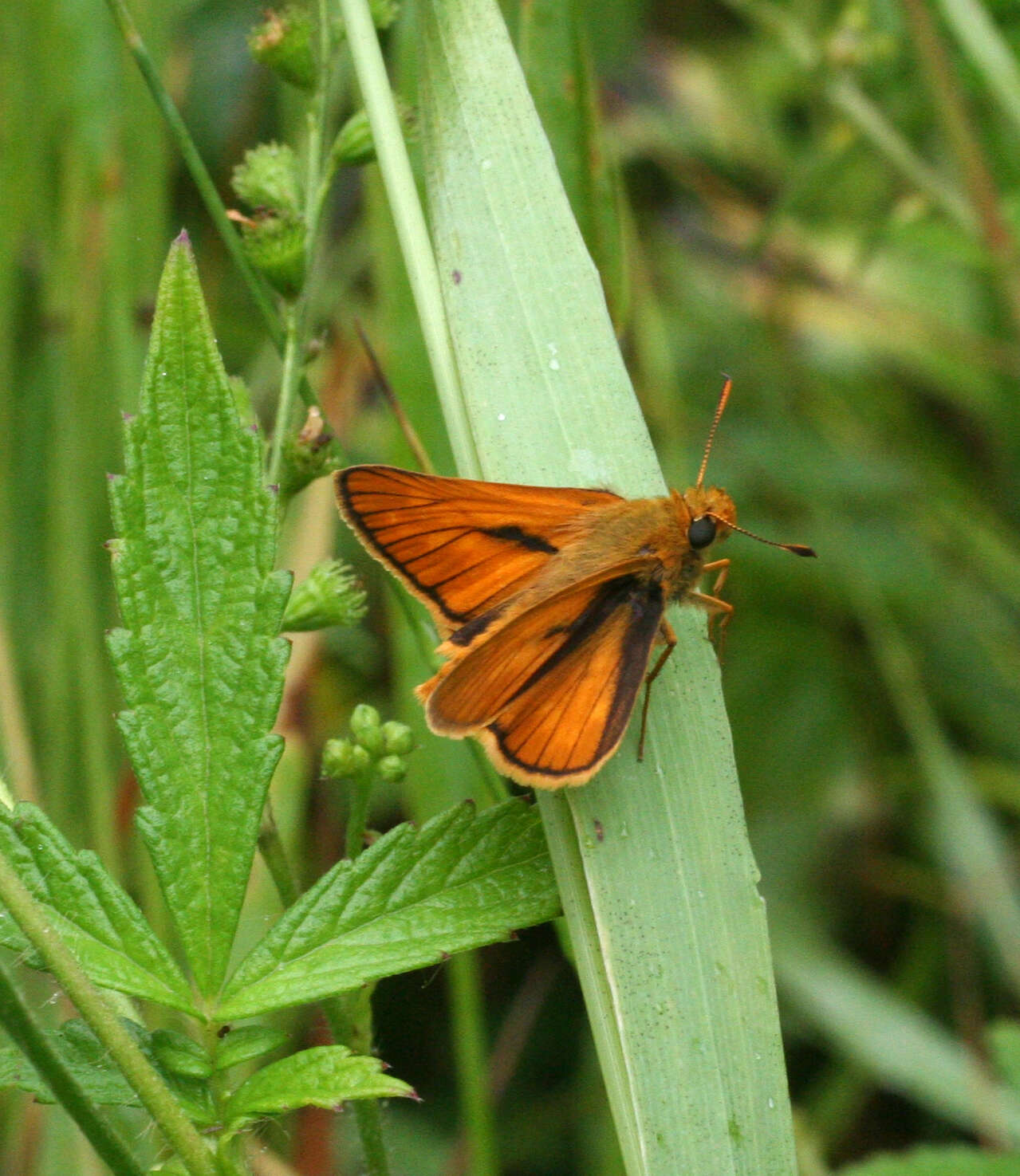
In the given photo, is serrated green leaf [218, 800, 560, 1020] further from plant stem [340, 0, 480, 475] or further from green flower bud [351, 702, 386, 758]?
plant stem [340, 0, 480, 475]

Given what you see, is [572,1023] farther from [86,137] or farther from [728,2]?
[728,2]

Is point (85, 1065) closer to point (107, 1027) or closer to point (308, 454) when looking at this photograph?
point (107, 1027)

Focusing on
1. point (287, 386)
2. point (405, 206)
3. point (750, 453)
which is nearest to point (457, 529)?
point (287, 386)

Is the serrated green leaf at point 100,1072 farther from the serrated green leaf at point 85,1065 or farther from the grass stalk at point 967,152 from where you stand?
the grass stalk at point 967,152

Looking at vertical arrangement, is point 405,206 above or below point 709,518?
above

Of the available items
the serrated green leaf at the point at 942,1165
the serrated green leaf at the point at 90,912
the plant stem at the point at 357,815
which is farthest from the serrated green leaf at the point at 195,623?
the serrated green leaf at the point at 942,1165

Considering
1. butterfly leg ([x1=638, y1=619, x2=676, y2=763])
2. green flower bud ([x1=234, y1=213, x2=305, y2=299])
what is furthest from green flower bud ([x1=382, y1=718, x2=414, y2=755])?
green flower bud ([x1=234, y1=213, x2=305, y2=299])

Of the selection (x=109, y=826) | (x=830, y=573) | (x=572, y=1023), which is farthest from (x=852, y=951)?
(x=109, y=826)
